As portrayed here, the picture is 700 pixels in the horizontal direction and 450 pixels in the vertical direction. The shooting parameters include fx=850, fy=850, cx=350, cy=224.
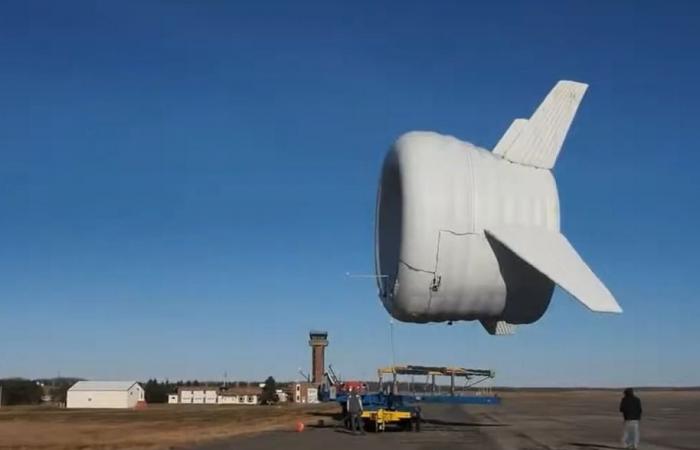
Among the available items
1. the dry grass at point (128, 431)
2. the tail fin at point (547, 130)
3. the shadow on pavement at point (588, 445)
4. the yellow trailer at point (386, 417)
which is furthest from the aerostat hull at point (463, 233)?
the yellow trailer at point (386, 417)

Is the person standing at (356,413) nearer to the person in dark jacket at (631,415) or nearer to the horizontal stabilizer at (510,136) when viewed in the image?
the person in dark jacket at (631,415)

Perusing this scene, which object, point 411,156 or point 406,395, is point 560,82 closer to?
point 411,156

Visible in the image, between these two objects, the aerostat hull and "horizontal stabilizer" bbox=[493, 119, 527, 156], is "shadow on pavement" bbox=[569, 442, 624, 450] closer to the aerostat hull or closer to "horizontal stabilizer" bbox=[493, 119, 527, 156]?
the aerostat hull

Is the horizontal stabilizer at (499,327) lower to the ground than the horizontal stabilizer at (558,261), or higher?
lower

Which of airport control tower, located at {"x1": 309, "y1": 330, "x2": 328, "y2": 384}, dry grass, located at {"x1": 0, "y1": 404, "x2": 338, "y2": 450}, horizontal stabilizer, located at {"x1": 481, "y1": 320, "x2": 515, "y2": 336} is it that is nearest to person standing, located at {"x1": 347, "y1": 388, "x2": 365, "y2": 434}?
dry grass, located at {"x1": 0, "y1": 404, "x2": 338, "y2": 450}

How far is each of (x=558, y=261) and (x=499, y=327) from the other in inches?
79.3

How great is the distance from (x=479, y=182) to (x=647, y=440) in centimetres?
1634

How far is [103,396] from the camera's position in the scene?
121 metres

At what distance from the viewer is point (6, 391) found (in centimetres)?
13650

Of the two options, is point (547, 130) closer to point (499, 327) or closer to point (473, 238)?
point (473, 238)

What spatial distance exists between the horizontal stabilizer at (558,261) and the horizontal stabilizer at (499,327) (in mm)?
1758

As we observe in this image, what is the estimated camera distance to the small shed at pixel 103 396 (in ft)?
385

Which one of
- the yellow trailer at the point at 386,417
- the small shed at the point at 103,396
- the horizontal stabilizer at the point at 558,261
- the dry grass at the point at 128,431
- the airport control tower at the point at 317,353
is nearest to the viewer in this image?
the horizontal stabilizer at the point at 558,261

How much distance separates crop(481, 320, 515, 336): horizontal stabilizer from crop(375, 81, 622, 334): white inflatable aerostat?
96mm
